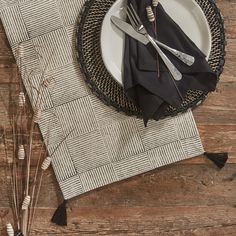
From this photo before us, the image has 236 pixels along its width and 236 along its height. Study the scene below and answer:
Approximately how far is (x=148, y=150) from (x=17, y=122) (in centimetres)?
34

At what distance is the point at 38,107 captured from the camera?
1137 mm

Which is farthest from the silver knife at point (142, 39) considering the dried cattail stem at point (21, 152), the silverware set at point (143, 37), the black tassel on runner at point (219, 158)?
the dried cattail stem at point (21, 152)

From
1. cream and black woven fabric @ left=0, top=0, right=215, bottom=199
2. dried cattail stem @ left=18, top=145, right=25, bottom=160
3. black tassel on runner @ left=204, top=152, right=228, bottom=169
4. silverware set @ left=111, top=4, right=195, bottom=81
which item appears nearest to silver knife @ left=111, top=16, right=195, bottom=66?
silverware set @ left=111, top=4, right=195, bottom=81

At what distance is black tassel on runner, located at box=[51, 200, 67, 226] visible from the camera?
1162 mm

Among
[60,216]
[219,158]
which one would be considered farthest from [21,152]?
[219,158]

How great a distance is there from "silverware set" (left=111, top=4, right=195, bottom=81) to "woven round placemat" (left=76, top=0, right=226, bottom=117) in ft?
0.24

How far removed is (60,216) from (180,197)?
32 centimetres

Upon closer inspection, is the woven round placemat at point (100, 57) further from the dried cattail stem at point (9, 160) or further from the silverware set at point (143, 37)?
the dried cattail stem at point (9, 160)

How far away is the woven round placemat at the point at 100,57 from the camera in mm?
1092

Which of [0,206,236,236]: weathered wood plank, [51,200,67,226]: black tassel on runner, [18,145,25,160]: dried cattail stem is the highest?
[18,145,25,160]: dried cattail stem

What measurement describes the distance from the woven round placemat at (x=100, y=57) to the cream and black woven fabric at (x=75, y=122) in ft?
0.12

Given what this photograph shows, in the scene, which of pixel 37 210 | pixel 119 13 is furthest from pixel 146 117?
pixel 37 210

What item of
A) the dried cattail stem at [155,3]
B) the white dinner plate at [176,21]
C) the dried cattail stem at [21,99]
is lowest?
the dried cattail stem at [21,99]

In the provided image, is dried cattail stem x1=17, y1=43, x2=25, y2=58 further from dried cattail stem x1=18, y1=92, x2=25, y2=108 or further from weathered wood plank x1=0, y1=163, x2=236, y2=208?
weathered wood plank x1=0, y1=163, x2=236, y2=208
